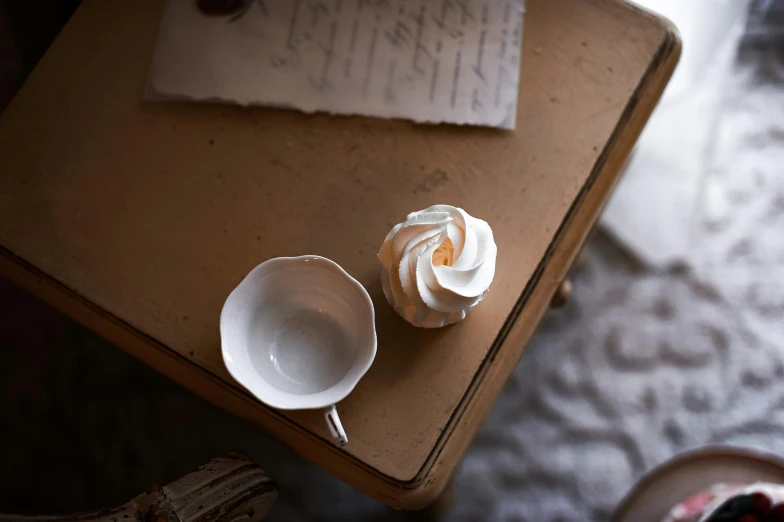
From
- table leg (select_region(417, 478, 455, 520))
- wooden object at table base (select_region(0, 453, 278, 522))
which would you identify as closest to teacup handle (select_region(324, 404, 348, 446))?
wooden object at table base (select_region(0, 453, 278, 522))

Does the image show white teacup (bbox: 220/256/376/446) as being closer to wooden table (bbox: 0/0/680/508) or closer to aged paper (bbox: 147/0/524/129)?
wooden table (bbox: 0/0/680/508)

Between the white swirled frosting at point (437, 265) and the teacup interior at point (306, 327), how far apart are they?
35mm

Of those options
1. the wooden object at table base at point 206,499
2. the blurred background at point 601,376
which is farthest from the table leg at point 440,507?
the wooden object at table base at point 206,499

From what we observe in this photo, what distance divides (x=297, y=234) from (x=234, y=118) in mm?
140

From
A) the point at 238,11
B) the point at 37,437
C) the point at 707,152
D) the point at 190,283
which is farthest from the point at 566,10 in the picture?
the point at 37,437

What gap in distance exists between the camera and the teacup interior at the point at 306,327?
0.54 meters

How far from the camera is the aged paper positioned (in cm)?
64

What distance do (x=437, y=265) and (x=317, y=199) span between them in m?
0.14

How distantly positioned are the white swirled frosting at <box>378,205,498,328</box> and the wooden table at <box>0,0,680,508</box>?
32 millimetres

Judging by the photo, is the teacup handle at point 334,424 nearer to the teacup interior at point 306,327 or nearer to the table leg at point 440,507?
the teacup interior at point 306,327

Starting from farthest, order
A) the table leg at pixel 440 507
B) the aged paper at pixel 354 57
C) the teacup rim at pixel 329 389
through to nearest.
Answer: the table leg at pixel 440 507 → the aged paper at pixel 354 57 → the teacup rim at pixel 329 389

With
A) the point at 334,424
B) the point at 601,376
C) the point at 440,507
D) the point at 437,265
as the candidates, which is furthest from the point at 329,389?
the point at 601,376

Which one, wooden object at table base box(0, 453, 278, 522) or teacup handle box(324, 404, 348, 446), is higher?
teacup handle box(324, 404, 348, 446)

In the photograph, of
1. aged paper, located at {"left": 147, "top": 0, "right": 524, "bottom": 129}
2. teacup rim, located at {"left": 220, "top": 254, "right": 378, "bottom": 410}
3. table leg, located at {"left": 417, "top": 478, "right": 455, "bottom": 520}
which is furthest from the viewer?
table leg, located at {"left": 417, "top": 478, "right": 455, "bottom": 520}
